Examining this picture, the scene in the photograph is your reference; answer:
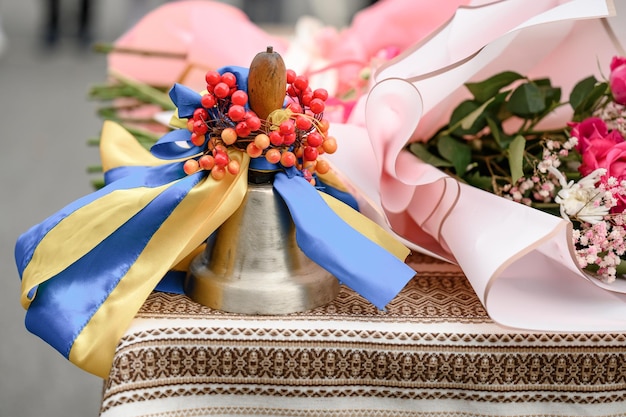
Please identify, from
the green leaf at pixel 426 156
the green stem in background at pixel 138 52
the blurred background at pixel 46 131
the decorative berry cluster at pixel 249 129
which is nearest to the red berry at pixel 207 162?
the decorative berry cluster at pixel 249 129

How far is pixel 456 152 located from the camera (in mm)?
748

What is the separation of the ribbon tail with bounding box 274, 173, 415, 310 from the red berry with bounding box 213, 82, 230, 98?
3.3 inches

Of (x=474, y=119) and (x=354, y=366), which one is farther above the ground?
(x=474, y=119)

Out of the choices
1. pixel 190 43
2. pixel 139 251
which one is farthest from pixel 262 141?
pixel 190 43

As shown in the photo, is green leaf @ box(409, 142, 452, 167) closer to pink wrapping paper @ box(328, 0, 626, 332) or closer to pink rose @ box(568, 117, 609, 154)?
pink wrapping paper @ box(328, 0, 626, 332)

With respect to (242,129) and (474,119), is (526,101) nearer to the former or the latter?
(474,119)

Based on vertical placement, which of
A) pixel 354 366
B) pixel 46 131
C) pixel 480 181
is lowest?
A: pixel 46 131

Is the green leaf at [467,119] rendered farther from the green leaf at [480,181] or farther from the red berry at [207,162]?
the red berry at [207,162]

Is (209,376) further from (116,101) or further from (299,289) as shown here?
(116,101)

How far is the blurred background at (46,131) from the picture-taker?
5.27 ft

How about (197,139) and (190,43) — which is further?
(190,43)

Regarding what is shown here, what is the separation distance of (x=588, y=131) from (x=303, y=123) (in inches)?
11.4

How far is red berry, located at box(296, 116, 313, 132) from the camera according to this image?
0.59 metres

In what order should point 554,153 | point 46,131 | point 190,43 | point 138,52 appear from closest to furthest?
point 554,153, point 190,43, point 138,52, point 46,131
